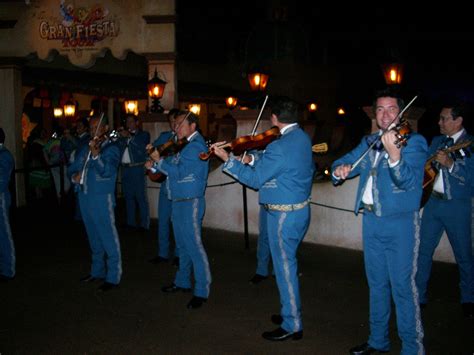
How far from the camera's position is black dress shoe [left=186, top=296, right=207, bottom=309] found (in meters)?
5.65

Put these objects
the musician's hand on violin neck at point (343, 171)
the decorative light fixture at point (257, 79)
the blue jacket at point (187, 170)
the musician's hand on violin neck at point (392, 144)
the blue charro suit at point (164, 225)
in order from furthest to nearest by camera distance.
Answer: the decorative light fixture at point (257, 79), the blue charro suit at point (164, 225), the blue jacket at point (187, 170), the musician's hand on violin neck at point (343, 171), the musician's hand on violin neck at point (392, 144)

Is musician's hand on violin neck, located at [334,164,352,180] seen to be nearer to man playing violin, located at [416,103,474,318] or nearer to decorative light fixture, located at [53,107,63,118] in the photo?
man playing violin, located at [416,103,474,318]

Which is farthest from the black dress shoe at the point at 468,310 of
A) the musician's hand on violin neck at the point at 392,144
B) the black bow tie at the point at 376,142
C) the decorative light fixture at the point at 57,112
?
the decorative light fixture at the point at 57,112

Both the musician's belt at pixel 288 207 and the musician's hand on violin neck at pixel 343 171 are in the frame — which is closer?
the musician's hand on violin neck at pixel 343 171

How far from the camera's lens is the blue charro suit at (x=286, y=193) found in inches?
176

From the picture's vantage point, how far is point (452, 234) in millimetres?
5270

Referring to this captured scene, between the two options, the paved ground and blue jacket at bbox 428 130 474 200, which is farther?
blue jacket at bbox 428 130 474 200

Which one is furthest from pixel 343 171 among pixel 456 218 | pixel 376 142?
pixel 456 218

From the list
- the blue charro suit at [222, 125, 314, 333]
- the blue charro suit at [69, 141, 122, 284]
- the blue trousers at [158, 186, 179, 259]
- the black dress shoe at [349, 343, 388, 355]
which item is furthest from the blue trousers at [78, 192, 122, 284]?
the black dress shoe at [349, 343, 388, 355]

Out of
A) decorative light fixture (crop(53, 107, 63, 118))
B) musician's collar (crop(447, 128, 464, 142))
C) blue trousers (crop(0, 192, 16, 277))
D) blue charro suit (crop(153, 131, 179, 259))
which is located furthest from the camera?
decorative light fixture (crop(53, 107, 63, 118))

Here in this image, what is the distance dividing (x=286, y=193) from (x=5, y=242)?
382 centimetres

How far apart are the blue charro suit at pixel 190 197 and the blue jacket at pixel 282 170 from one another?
1091 millimetres

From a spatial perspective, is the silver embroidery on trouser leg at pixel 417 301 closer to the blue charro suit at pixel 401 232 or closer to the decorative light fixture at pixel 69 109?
the blue charro suit at pixel 401 232

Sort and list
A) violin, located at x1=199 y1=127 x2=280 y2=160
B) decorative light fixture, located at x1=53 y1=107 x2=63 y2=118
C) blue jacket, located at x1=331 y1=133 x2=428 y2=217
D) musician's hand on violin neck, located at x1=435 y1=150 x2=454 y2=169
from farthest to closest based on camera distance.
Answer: decorative light fixture, located at x1=53 y1=107 x2=63 y2=118 → musician's hand on violin neck, located at x1=435 y1=150 x2=454 y2=169 → violin, located at x1=199 y1=127 x2=280 y2=160 → blue jacket, located at x1=331 y1=133 x2=428 y2=217
